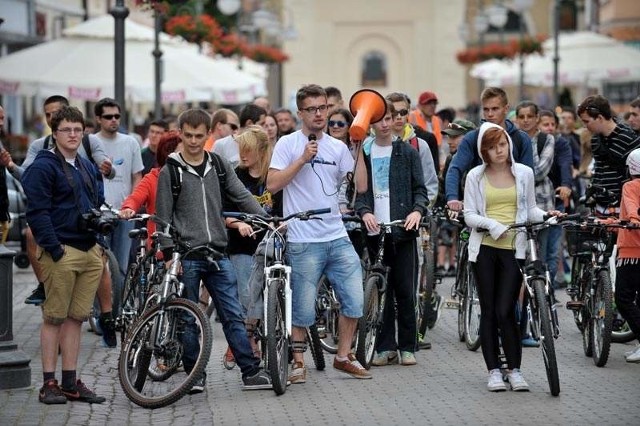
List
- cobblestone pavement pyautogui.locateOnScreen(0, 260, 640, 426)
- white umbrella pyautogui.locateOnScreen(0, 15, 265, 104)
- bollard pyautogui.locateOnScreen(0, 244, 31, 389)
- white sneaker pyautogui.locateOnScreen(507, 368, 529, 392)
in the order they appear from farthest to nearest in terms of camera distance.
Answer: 1. white umbrella pyautogui.locateOnScreen(0, 15, 265, 104)
2. bollard pyautogui.locateOnScreen(0, 244, 31, 389)
3. white sneaker pyautogui.locateOnScreen(507, 368, 529, 392)
4. cobblestone pavement pyautogui.locateOnScreen(0, 260, 640, 426)

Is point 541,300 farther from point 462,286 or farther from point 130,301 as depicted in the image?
point 130,301

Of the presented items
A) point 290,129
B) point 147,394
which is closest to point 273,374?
point 147,394

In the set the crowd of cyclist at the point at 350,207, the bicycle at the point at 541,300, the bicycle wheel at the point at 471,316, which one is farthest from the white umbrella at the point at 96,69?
the bicycle at the point at 541,300

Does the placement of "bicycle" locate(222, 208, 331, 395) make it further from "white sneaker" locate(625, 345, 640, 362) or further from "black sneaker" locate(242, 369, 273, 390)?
"white sneaker" locate(625, 345, 640, 362)

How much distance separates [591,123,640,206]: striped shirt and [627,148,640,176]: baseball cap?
0.94 metres

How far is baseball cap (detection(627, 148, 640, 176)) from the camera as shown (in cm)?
1240

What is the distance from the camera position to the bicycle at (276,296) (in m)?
10.6

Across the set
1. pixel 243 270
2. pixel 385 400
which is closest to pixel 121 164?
pixel 243 270

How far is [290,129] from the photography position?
17.7 m

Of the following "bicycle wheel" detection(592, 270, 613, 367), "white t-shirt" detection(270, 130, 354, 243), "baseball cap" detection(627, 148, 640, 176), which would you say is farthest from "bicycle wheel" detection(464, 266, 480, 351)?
"white t-shirt" detection(270, 130, 354, 243)

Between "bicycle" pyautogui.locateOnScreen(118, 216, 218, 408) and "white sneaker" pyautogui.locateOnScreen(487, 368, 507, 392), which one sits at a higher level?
"bicycle" pyautogui.locateOnScreen(118, 216, 218, 408)

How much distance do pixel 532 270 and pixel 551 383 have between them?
0.73 metres

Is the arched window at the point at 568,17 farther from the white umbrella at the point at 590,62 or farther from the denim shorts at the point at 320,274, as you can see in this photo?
the denim shorts at the point at 320,274

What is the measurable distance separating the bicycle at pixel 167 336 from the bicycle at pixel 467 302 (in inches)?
125
